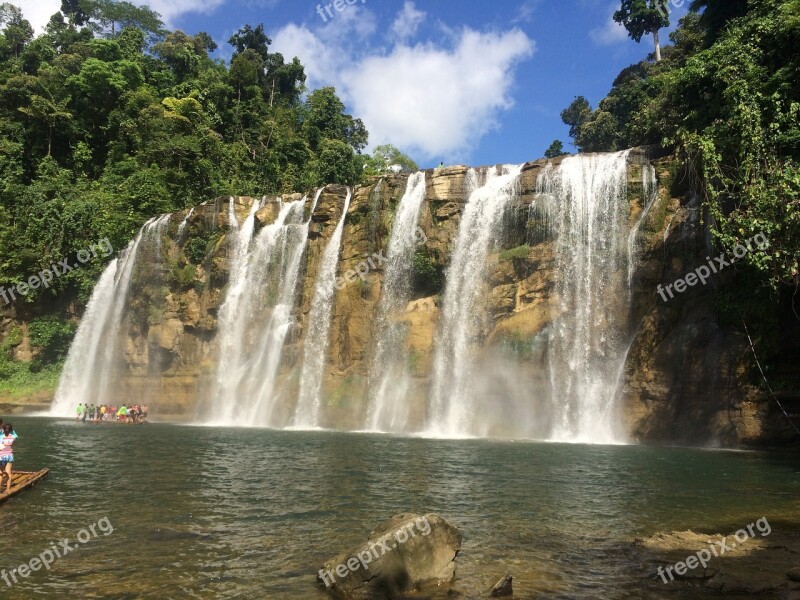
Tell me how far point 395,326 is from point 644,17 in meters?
48.9

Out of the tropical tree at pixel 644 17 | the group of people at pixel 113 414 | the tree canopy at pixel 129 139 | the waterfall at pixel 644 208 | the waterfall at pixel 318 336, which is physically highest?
the tropical tree at pixel 644 17

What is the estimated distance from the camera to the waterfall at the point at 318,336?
1232 inches

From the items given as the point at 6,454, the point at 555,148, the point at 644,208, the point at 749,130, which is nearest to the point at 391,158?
the point at 555,148

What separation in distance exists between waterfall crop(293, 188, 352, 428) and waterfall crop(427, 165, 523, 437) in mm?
6556

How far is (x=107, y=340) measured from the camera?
39094 millimetres

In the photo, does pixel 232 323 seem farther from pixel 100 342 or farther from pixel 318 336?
pixel 100 342

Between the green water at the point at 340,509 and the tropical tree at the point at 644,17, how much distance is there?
54.5m

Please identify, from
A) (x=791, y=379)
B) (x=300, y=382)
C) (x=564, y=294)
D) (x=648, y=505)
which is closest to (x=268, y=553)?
(x=648, y=505)

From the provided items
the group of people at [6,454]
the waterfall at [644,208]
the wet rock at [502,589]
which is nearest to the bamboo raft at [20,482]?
the group of people at [6,454]

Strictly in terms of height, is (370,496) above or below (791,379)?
below

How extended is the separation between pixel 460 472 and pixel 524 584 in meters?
8.05

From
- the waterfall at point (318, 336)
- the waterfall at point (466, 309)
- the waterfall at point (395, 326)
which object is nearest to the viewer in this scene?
the waterfall at point (466, 309)

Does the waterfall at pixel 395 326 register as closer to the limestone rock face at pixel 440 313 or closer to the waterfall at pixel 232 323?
the limestone rock face at pixel 440 313

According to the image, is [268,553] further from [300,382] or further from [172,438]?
[300,382]
